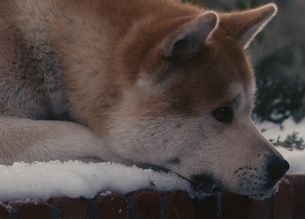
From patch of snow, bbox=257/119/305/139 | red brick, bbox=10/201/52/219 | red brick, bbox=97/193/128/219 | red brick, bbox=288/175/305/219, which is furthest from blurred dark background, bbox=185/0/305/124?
red brick, bbox=10/201/52/219

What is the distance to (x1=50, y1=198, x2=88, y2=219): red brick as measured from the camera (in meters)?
2.32

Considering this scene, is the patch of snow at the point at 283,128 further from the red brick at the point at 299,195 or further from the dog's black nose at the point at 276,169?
the dog's black nose at the point at 276,169

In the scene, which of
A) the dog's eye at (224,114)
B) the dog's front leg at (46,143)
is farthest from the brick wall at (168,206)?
the dog's front leg at (46,143)

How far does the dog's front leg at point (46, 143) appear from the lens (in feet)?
9.57

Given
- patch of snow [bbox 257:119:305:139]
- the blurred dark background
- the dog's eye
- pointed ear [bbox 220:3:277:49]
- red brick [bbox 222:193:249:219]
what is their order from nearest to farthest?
red brick [bbox 222:193:249:219], the dog's eye, pointed ear [bbox 220:3:277:49], patch of snow [bbox 257:119:305:139], the blurred dark background

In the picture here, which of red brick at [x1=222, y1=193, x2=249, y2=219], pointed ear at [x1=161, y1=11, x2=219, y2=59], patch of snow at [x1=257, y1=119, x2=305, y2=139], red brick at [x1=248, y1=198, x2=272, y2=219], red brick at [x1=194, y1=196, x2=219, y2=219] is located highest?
pointed ear at [x1=161, y1=11, x2=219, y2=59]

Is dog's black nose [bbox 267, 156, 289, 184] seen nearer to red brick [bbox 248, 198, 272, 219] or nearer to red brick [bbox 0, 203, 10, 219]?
red brick [bbox 248, 198, 272, 219]

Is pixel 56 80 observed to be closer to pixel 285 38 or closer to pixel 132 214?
pixel 132 214

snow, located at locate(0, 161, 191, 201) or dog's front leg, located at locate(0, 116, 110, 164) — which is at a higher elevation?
snow, located at locate(0, 161, 191, 201)

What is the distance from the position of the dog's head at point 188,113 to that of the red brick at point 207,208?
0.13 m

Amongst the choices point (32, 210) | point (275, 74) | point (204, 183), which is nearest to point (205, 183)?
point (204, 183)

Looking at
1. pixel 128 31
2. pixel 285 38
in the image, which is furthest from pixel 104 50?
pixel 285 38

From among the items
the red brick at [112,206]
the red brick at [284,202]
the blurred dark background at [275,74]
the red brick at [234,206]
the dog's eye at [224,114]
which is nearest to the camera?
the red brick at [112,206]

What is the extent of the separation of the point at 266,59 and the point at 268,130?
1300 millimetres
